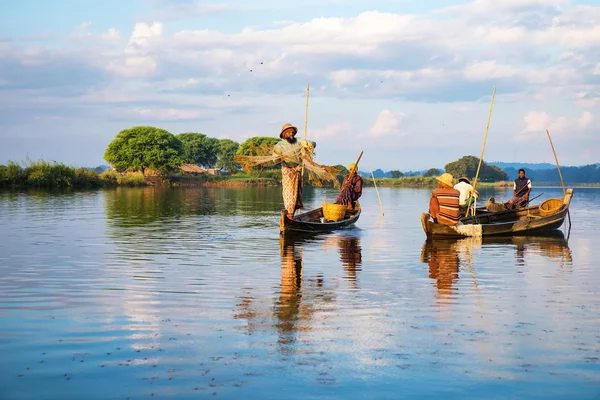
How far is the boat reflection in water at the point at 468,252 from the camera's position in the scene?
12.2 m

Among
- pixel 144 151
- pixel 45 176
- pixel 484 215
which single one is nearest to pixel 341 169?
pixel 484 215

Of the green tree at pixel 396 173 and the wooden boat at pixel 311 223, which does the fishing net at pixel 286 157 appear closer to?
the wooden boat at pixel 311 223

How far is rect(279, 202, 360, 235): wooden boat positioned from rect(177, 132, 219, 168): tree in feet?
337

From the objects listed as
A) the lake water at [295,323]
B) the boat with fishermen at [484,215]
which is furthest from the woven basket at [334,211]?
the lake water at [295,323]

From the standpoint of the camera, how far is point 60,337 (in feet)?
24.5

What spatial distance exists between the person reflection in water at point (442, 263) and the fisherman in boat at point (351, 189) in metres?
5.67

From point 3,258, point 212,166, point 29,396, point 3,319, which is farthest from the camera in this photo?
point 212,166

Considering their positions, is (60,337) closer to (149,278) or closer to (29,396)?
(29,396)

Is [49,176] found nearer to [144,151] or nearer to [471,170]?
[144,151]

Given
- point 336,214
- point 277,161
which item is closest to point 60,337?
point 277,161

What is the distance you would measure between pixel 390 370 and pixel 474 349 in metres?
1.27

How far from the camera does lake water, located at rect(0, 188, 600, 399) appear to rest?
603cm

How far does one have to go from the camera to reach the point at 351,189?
24.9 metres

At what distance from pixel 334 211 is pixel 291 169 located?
311 cm
